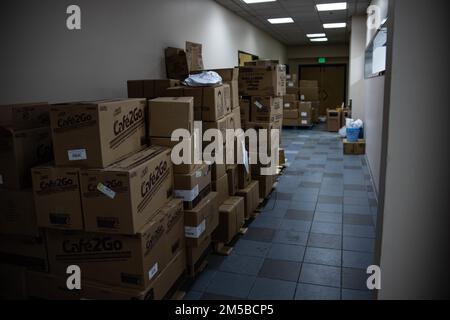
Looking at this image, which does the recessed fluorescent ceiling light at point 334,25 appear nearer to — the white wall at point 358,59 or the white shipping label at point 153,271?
the white wall at point 358,59

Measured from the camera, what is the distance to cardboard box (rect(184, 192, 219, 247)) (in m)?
2.41

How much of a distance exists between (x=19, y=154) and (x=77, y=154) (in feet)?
1.11

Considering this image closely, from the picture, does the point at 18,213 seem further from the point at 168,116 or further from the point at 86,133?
the point at 168,116

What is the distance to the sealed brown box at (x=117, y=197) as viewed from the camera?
181 centimetres

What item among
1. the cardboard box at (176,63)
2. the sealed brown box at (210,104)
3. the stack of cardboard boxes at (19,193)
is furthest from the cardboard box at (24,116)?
the cardboard box at (176,63)

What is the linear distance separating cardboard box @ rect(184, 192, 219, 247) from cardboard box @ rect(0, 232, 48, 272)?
855mm

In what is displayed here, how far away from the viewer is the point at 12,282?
2.08 meters

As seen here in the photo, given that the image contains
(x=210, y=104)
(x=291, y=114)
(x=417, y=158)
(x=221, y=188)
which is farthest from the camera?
(x=291, y=114)

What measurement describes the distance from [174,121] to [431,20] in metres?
1.46

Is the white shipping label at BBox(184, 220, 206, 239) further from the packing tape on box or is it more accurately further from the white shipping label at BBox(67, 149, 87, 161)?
the white shipping label at BBox(67, 149, 87, 161)

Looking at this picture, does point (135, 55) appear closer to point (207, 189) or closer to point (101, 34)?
point (101, 34)

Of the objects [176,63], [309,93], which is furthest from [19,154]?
[309,93]

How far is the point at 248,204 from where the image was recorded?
3.52 meters

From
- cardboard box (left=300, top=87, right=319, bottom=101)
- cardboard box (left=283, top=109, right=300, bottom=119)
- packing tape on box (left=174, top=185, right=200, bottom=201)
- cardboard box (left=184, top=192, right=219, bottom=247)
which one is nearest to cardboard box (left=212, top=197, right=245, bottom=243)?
cardboard box (left=184, top=192, right=219, bottom=247)
